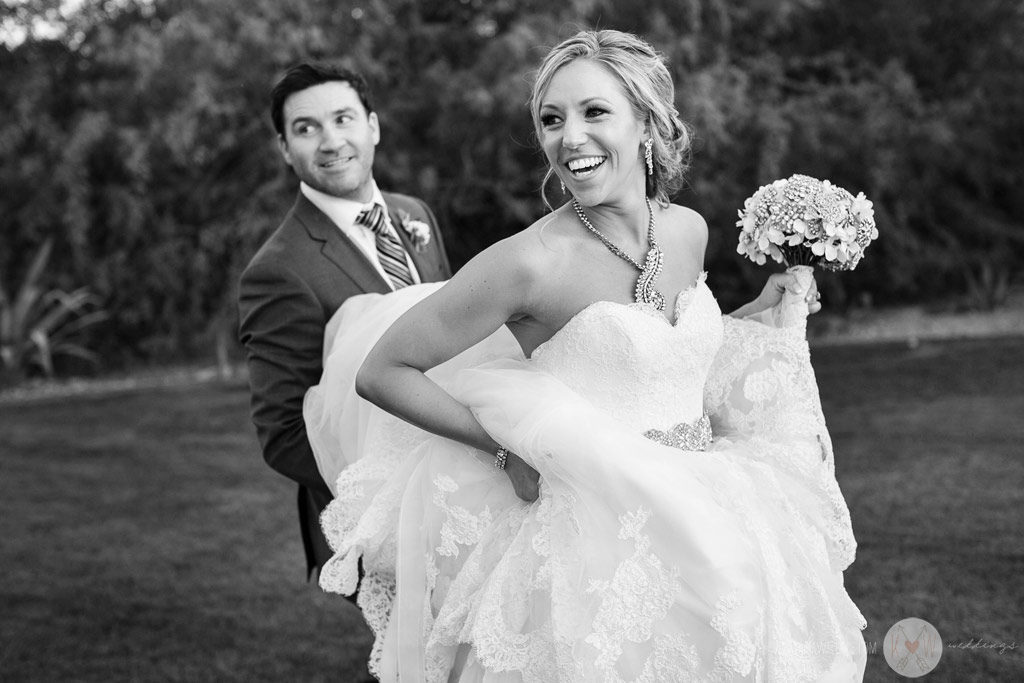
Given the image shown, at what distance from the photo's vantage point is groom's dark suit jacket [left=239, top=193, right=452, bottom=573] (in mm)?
3178

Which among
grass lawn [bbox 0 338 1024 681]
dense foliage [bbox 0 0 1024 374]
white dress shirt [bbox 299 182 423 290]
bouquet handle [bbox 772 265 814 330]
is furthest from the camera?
dense foliage [bbox 0 0 1024 374]

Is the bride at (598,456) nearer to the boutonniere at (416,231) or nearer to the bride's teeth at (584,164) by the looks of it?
the bride's teeth at (584,164)

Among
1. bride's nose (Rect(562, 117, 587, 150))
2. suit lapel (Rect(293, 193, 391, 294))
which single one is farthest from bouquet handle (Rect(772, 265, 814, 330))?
suit lapel (Rect(293, 193, 391, 294))

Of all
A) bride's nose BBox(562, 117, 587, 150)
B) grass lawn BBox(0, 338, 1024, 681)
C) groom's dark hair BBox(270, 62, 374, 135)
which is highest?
groom's dark hair BBox(270, 62, 374, 135)

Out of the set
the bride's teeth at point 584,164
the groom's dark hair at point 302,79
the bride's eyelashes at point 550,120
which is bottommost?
the bride's teeth at point 584,164

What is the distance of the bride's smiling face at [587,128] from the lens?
8.21 ft

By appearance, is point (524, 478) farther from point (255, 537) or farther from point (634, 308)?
point (255, 537)

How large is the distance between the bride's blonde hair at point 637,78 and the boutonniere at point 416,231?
973 millimetres

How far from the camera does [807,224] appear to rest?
8.66ft

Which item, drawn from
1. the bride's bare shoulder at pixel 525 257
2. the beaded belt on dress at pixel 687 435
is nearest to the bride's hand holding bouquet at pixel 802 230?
the beaded belt on dress at pixel 687 435

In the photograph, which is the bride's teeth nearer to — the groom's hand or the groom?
the groom's hand

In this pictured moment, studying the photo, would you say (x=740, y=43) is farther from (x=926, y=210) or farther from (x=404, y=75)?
(x=404, y=75)

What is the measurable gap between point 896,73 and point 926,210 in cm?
135

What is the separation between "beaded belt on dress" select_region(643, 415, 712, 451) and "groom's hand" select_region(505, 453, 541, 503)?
30 centimetres
